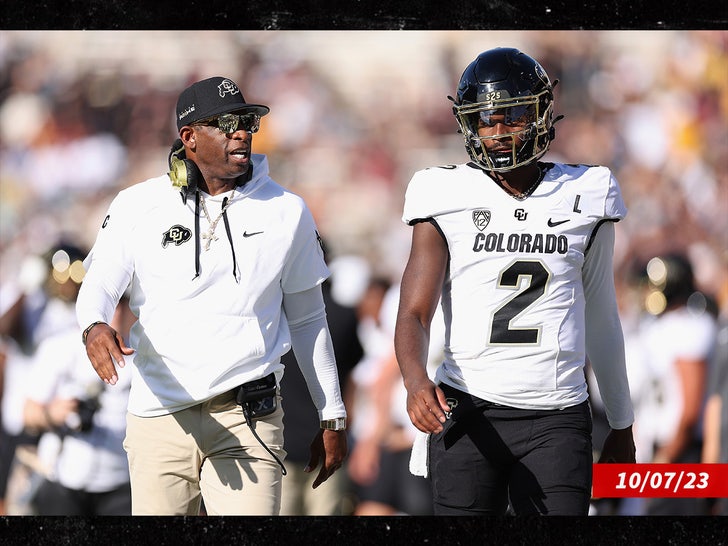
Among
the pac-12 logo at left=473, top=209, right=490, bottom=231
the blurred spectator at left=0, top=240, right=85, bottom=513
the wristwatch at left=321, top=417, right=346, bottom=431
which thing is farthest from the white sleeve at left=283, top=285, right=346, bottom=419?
the blurred spectator at left=0, top=240, right=85, bottom=513

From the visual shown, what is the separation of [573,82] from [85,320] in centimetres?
242

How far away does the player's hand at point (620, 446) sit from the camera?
3309mm

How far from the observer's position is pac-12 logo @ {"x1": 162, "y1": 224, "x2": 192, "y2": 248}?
130 inches

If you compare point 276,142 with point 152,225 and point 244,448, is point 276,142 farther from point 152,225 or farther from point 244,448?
point 244,448

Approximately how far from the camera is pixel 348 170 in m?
4.68

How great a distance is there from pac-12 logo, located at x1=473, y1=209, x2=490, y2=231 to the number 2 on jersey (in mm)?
133

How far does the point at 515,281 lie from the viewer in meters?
3.03

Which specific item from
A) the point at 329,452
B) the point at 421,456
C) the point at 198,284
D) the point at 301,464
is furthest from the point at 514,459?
the point at 301,464

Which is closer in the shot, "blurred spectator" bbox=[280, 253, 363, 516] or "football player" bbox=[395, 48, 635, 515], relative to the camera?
"football player" bbox=[395, 48, 635, 515]

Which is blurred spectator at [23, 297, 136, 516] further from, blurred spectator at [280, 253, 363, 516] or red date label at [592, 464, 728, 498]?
red date label at [592, 464, 728, 498]

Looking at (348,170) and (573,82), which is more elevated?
(573,82)

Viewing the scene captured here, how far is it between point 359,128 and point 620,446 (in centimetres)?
191
